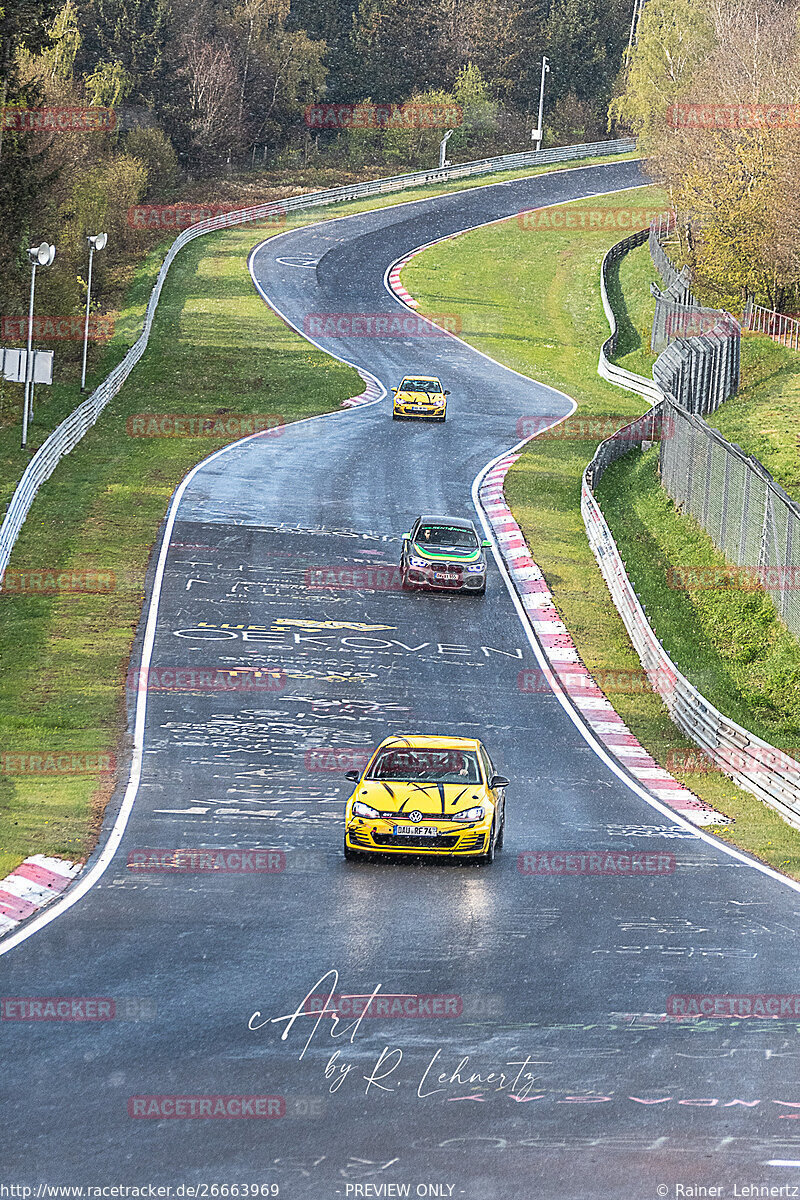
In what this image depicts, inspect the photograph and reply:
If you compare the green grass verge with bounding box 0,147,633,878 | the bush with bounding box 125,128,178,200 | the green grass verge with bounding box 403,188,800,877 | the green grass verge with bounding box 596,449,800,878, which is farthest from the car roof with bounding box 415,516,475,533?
the bush with bounding box 125,128,178,200

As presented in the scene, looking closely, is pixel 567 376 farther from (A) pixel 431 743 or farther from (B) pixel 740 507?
(A) pixel 431 743

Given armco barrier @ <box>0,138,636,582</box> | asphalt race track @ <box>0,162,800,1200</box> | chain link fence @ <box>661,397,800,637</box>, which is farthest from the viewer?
armco barrier @ <box>0,138,636,582</box>

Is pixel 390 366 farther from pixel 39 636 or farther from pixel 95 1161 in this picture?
pixel 95 1161

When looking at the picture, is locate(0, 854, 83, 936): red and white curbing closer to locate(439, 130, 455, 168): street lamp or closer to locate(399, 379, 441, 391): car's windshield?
locate(399, 379, 441, 391): car's windshield

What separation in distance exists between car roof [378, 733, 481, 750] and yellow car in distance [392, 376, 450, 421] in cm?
3464

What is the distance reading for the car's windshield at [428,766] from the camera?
18328 millimetres

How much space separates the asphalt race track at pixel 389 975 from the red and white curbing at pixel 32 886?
0.52m

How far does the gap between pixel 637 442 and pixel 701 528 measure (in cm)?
1256

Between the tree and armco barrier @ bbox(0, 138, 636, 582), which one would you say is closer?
armco barrier @ bbox(0, 138, 636, 582)

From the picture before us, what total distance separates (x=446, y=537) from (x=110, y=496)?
10672mm

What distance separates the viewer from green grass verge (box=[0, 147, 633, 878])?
844 inches

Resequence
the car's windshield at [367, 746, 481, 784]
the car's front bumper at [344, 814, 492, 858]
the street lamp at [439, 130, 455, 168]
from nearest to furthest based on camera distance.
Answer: the car's front bumper at [344, 814, 492, 858] < the car's windshield at [367, 746, 481, 784] < the street lamp at [439, 130, 455, 168]

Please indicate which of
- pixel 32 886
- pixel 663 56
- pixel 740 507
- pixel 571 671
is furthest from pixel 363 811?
pixel 663 56

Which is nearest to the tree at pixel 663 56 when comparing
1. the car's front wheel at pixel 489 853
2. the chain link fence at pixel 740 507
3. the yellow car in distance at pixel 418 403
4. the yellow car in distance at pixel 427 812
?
the yellow car in distance at pixel 418 403
